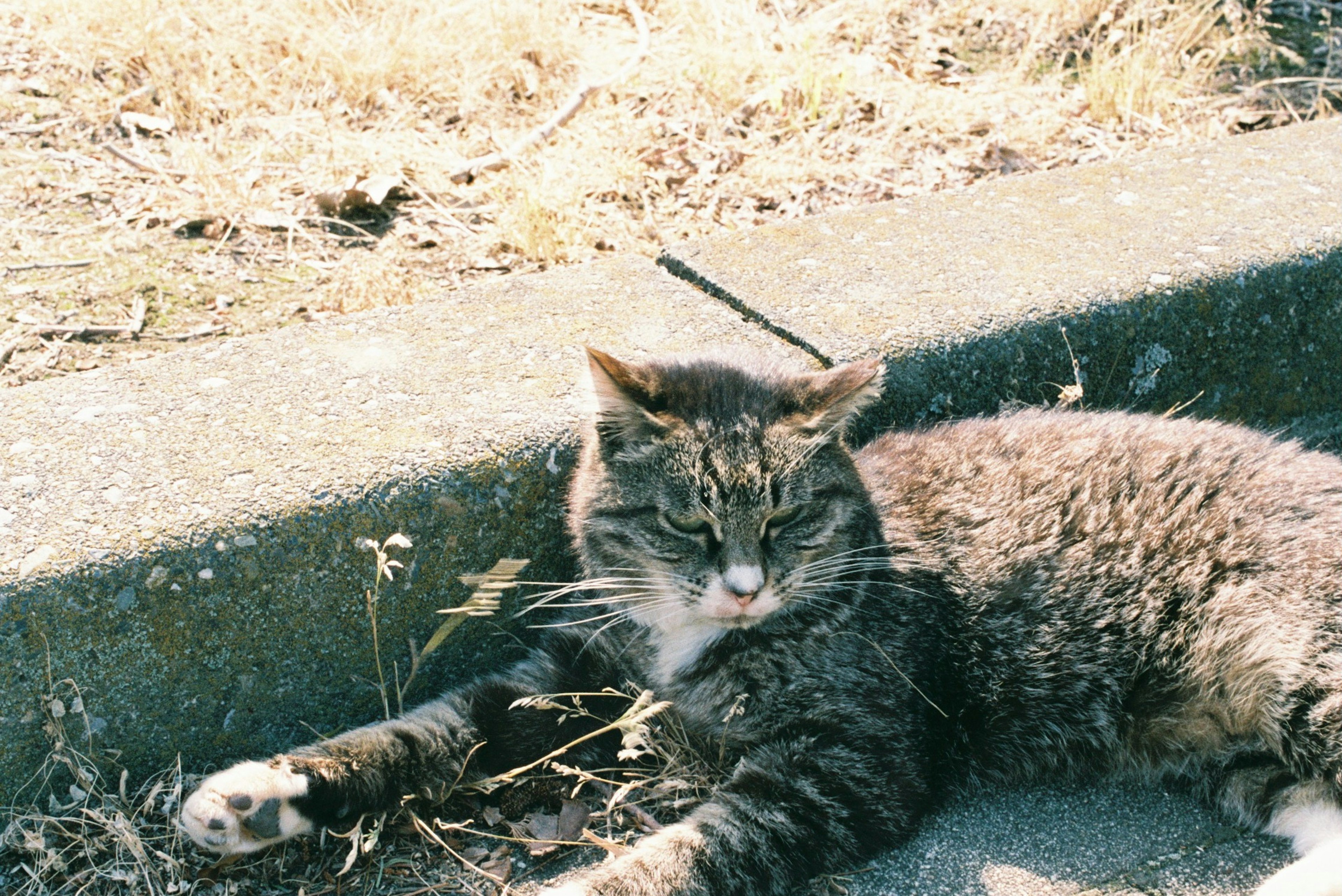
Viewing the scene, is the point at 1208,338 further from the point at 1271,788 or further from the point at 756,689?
the point at 756,689

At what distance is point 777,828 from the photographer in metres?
2.45

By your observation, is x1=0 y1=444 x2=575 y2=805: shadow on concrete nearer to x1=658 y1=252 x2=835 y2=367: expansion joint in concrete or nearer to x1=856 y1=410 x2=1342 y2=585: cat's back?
x1=658 y1=252 x2=835 y2=367: expansion joint in concrete

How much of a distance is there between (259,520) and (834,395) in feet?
4.19

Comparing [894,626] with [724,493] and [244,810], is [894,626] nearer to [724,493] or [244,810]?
[724,493]

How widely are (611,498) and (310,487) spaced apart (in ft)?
2.18

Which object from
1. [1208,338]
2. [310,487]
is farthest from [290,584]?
[1208,338]

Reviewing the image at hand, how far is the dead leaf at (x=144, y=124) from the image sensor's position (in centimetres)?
435

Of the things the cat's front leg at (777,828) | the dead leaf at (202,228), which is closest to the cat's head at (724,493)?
the cat's front leg at (777,828)

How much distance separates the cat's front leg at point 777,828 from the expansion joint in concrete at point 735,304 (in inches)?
42.1

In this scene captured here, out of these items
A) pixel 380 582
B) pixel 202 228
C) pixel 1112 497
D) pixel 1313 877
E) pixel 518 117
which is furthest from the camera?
pixel 518 117

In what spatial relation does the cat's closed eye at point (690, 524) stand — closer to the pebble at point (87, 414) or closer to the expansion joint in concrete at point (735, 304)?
the expansion joint in concrete at point (735, 304)

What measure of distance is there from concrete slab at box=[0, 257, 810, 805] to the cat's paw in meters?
0.22

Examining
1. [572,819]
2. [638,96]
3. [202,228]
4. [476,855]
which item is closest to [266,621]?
[476,855]

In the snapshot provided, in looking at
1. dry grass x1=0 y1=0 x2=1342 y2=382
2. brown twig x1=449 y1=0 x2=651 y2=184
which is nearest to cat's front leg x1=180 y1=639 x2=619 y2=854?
dry grass x1=0 y1=0 x2=1342 y2=382
